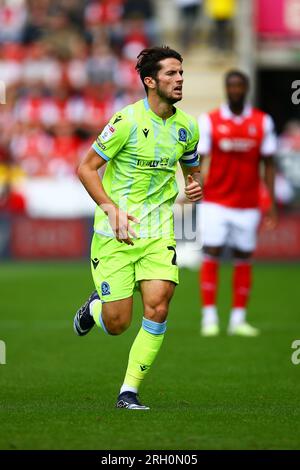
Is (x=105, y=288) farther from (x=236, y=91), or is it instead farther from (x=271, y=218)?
(x=236, y=91)

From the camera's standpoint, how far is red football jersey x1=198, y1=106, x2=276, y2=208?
35.8 ft

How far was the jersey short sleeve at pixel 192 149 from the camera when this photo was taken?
284 inches

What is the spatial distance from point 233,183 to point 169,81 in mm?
4066

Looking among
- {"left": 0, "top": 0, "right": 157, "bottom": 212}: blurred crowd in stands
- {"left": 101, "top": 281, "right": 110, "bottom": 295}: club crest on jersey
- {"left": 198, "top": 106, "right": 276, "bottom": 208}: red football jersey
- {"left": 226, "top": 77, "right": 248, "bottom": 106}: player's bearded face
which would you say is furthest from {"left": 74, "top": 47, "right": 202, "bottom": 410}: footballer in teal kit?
{"left": 0, "top": 0, "right": 157, "bottom": 212}: blurred crowd in stands

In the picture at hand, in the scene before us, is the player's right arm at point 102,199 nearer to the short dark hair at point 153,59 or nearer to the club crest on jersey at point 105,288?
the club crest on jersey at point 105,288

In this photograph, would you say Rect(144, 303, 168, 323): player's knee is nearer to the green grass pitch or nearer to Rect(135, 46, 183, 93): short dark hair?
the green grass pitch

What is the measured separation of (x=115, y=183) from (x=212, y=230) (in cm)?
392

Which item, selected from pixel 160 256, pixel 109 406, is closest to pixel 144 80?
pixel 160 256

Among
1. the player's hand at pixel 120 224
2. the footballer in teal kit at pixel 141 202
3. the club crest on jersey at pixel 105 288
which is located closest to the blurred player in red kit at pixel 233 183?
the footballer in teal kit at pixel 141 202

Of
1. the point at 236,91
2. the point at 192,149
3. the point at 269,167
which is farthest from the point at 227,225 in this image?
the point at 192,149

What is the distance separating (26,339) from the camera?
10.7 meters

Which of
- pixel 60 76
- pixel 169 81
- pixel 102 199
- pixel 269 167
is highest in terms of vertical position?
pixel 60 76

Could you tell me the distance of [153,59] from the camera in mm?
7027

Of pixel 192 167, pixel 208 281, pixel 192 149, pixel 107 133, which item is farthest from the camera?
pixel 208 281
